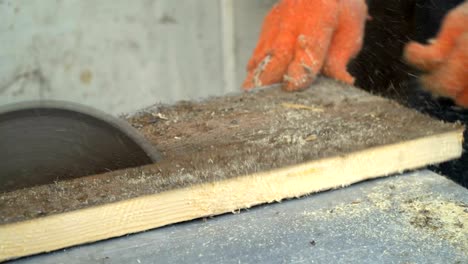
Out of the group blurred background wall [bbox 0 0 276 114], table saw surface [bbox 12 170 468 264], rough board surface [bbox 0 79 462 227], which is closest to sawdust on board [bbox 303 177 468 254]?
table saw surface [bbox 12 170 468 264]

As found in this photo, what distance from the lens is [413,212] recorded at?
52.9 inches

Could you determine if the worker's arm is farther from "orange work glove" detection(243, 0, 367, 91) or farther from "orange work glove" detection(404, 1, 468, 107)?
"orange work glove" detection(404, 1, 468, 107)

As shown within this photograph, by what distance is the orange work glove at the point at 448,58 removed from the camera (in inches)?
66.2

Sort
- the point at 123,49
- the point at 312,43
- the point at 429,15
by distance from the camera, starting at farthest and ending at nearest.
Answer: the point at 123,49 → the point at 312,43 → the point at 429,15

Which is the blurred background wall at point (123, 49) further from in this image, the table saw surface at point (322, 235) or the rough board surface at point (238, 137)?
the table saw surface at point (322, 235)

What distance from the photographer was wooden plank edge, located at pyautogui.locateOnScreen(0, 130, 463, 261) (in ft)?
4.05

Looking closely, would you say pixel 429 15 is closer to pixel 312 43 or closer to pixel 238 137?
pixel 312 43

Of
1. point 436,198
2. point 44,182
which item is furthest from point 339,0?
point 44,182

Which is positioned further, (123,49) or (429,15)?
(123,49)

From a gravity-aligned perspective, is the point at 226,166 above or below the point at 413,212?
above

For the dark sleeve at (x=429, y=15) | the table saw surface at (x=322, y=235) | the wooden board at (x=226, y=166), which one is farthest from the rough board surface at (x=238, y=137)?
the dark sleeve at (x=429, y=15)

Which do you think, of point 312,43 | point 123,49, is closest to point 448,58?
point 312,43

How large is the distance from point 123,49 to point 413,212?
8.86 feet

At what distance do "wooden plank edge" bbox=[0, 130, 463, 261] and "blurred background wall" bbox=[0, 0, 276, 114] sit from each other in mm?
1888
